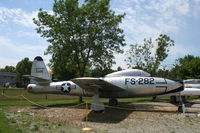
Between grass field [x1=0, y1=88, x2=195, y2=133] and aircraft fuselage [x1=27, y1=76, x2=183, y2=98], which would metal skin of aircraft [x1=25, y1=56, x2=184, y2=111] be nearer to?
aircraft fuselage [x1=27, y1=76, x2=183, y2=98]

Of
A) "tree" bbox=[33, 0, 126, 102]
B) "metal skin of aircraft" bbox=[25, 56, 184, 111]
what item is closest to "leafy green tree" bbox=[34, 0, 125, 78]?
"tree" bbox=[33, 0, 126, 102]

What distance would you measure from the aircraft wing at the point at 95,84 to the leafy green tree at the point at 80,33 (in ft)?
22.6

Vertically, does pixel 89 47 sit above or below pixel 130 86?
above

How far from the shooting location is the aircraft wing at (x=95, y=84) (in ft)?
38.7

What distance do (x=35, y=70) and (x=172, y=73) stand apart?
33946mm

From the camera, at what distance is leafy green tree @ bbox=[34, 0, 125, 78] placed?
2019cm

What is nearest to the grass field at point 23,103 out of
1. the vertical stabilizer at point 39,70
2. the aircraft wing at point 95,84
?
the vertical stabilizer at point 39,70

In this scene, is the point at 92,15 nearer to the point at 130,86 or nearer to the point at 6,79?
the point at 130,86

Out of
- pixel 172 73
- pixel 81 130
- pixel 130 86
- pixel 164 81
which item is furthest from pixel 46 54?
pixel 172 73

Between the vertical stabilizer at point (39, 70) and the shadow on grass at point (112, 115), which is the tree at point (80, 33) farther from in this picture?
the shadow on grass at point (112, 115)

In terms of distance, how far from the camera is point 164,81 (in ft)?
46.8

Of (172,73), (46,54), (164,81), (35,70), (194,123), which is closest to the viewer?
(194,123)

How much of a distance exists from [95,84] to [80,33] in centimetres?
864

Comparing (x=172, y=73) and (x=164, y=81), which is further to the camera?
(x=172, y=73)
